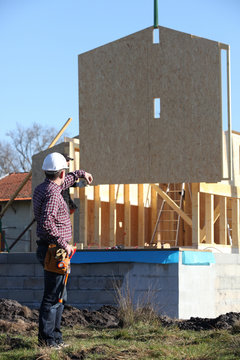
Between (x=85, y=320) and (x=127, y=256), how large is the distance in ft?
14.4

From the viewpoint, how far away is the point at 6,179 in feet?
112

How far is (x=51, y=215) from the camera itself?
5969mm

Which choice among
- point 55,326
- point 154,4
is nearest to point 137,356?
point 55,326

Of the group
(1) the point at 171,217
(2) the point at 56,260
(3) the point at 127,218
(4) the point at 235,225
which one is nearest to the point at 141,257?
(3) the point at 127,218

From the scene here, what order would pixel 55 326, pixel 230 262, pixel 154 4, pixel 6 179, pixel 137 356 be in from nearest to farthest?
pixel 137 356, pixel 55 326, pixel 230 262, pixel 154 4, pixel 6 179

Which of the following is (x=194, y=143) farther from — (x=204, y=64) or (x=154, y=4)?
(x=154, y=4)

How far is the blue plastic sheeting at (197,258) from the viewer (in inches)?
521

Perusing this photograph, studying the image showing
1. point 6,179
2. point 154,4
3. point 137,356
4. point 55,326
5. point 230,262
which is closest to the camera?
point 137,356

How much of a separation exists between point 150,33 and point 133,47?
559 millimetres

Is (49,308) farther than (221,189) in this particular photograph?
No

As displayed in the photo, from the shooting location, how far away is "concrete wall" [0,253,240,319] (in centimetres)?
1295

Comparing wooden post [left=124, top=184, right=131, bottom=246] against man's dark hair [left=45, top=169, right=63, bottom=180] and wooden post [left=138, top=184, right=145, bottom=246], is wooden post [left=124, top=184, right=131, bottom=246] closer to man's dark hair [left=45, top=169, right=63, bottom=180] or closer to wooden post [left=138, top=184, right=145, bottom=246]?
wooden post [left=138, top=184, right=145, bottom=246]

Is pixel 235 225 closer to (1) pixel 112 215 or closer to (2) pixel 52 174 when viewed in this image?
(1) pixel 112 215

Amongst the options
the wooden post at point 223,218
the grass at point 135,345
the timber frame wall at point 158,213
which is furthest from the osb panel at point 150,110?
the grass at point 135,345
